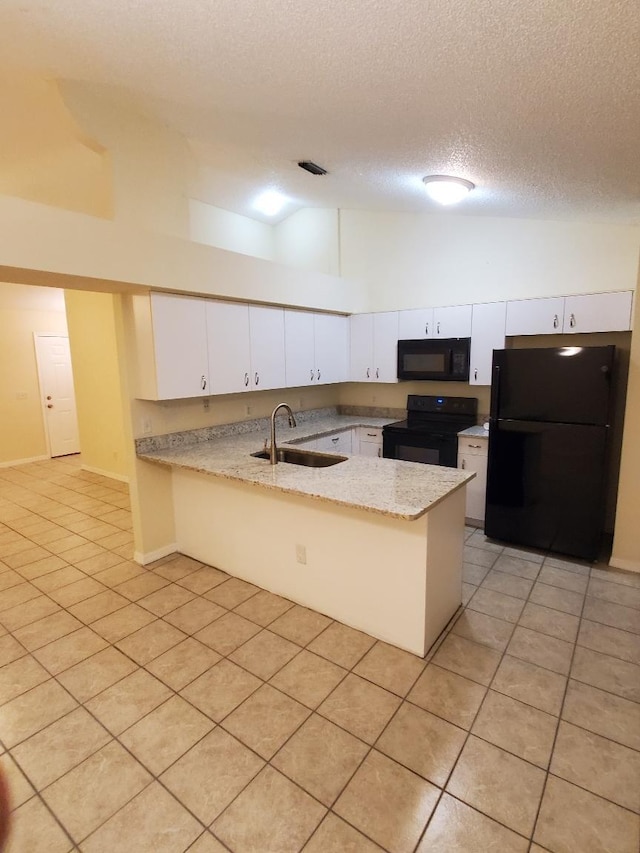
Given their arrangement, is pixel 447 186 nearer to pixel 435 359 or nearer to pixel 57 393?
pixel 435 359

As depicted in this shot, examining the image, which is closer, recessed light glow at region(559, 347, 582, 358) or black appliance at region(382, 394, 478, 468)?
recessed light glow at region(559, 347, 582, 358)

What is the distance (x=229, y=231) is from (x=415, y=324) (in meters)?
2.33

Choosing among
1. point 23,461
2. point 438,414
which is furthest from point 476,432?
point 23,461

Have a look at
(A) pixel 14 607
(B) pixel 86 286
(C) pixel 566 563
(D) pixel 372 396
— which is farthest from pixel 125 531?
(C) pixel 566 563

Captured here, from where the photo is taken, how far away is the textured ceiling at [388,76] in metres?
1.25

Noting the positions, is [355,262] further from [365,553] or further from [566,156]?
[365,553]

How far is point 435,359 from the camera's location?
4324 millimetres

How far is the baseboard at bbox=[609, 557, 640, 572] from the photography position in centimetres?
Answer: 321

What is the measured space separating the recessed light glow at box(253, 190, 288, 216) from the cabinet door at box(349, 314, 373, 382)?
56.2 inches

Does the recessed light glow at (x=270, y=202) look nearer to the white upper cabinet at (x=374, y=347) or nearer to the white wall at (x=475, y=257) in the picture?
the white wall at (x=475, y=257)

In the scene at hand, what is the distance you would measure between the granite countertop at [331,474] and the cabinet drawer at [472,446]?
125 centimetres

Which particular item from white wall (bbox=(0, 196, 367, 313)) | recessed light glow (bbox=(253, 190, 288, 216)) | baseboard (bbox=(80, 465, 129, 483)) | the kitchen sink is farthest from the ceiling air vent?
baseboard (bbox=(80, 465, 129, 483))

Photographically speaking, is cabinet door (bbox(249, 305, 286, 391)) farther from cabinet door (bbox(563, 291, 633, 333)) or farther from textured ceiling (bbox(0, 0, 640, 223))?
cabinet door (bbox(563, 291, 633, 333))

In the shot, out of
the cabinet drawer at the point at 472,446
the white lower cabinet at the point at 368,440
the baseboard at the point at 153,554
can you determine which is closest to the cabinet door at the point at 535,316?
the cabinet drawer at the point at 472,446
